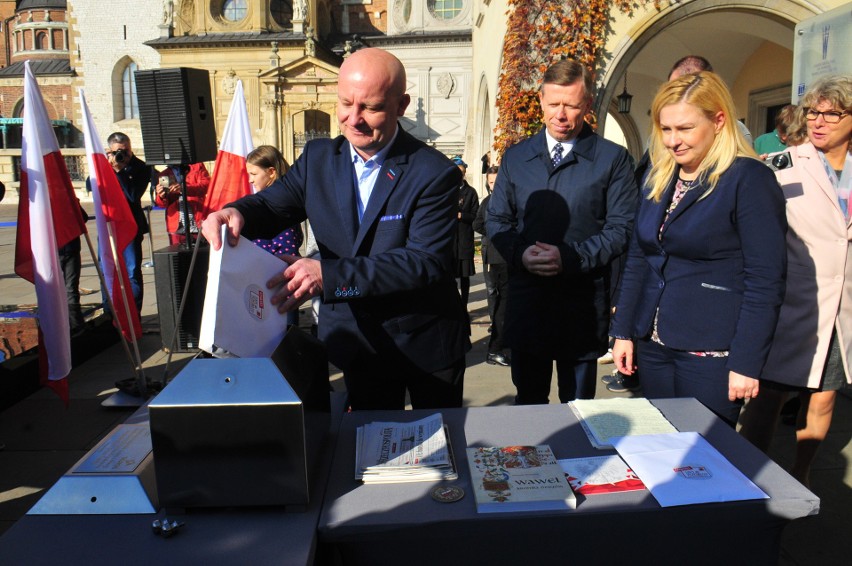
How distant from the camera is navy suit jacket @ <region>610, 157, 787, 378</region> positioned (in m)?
2.22

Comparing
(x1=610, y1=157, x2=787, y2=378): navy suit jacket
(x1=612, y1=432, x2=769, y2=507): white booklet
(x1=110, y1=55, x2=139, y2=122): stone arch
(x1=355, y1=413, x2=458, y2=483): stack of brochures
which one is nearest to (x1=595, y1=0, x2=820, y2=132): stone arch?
(x1=610, y1=157, x2=787, y2=378): navy suit jacket

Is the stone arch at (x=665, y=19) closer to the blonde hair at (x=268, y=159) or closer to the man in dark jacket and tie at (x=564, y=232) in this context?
the blonde hair at (x=268, y=159)

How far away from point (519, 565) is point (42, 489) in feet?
10.2

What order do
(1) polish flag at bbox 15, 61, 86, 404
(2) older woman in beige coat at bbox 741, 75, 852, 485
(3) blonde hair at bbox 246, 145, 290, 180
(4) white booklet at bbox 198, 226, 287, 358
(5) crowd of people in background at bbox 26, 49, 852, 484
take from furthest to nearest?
(3) blonde hair at bbox 246, 145, 290, 180 < (1) polish flag at bbox 15, 61, 86, 404 < (2) older woman in beige coat at bbox 741, 75, 852, 485 < (5) crowd of people in background at bbox 26, 49, 852, 484 < (4) white booklet at bbox 198, 226, 287, 358

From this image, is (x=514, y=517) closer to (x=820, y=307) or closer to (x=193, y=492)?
(x=193, y=492)

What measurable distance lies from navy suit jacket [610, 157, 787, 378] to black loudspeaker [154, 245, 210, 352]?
4.42m

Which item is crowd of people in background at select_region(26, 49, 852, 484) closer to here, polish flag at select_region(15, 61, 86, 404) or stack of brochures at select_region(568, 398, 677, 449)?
stack of brochures at select_region(568, 398, 677, 449)

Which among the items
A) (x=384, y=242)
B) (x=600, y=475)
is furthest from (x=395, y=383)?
(x=600, y=475)

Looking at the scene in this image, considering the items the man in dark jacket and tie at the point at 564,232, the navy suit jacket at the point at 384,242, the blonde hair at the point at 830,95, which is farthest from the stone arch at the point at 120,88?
the blonde hair at the point at 830,95

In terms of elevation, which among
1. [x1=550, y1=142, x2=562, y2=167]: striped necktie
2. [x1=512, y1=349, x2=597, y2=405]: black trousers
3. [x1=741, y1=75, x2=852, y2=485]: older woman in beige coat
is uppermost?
[x1=550, y1=142, x2=562, y2=167]: striped necktie

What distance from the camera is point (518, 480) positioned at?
1.70 meters

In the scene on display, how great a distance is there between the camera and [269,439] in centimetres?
151

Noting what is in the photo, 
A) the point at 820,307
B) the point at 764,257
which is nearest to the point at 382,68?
the point at 764,257

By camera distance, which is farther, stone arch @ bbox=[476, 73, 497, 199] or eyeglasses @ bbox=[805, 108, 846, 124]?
stone arch @ bbox=[476, 73, 497, 199]
